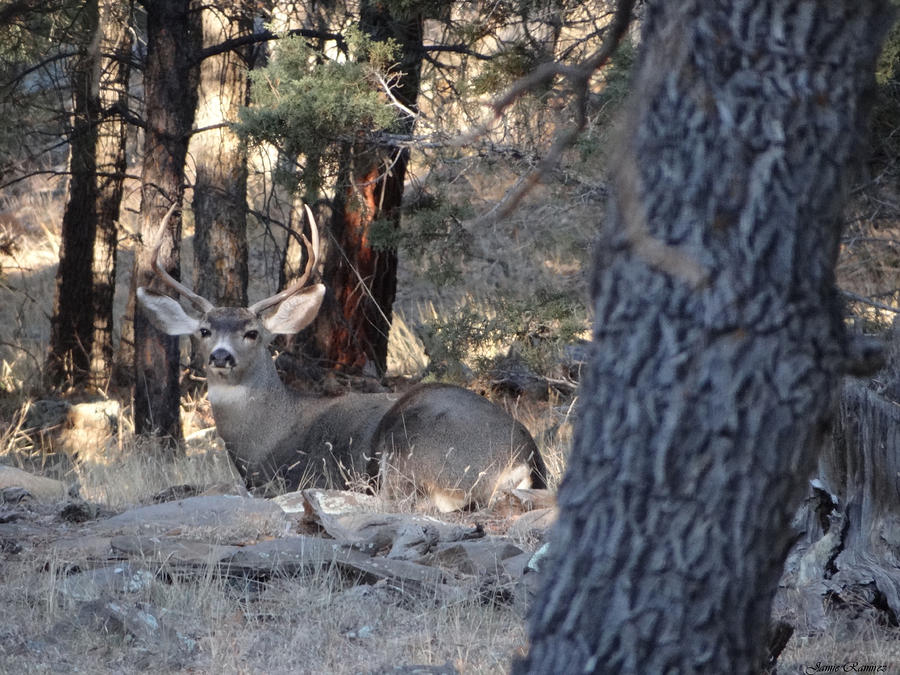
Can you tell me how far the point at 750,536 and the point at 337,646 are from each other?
216cm

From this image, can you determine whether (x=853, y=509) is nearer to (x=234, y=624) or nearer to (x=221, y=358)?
(x=234, y=624)

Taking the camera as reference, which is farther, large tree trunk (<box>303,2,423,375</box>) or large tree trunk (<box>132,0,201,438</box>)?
large tree trunk (<box>303,2,423,375</box>)

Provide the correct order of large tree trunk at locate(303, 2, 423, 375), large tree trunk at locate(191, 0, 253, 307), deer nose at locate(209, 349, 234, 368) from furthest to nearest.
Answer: large tree trunk at locate(191, 0, 253, 307)
large tree trunk at locate(303, 2, 423, 375)
deer nose at locate(209, 349, 234, 368)

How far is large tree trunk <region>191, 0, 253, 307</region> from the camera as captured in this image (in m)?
10.7

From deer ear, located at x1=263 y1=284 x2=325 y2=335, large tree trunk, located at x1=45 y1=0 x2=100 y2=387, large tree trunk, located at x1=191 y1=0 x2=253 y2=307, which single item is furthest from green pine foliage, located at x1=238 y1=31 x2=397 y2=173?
large tree trunk, located at x1=45 y1=0 x2=100 y2=387

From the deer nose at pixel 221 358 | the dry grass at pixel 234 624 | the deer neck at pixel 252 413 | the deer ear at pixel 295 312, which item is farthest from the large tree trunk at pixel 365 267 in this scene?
the dry grass at pixel 234 624

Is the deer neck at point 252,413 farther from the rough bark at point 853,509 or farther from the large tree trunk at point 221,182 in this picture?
the rough bark at point 853,509

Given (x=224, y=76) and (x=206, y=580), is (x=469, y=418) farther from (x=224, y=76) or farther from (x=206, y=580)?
(x=224, y=76)

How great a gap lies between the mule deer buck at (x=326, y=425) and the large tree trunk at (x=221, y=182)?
208 cm

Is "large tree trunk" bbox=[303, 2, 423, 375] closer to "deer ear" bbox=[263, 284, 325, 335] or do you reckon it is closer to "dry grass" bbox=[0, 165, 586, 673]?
"deer ear" bbox=[263, 284, 325, 335]

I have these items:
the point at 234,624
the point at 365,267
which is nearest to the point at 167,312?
the point at 365,267

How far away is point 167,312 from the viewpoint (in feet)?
28.5

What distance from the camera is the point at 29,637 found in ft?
13.6

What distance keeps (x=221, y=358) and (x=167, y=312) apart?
31.9 inches
